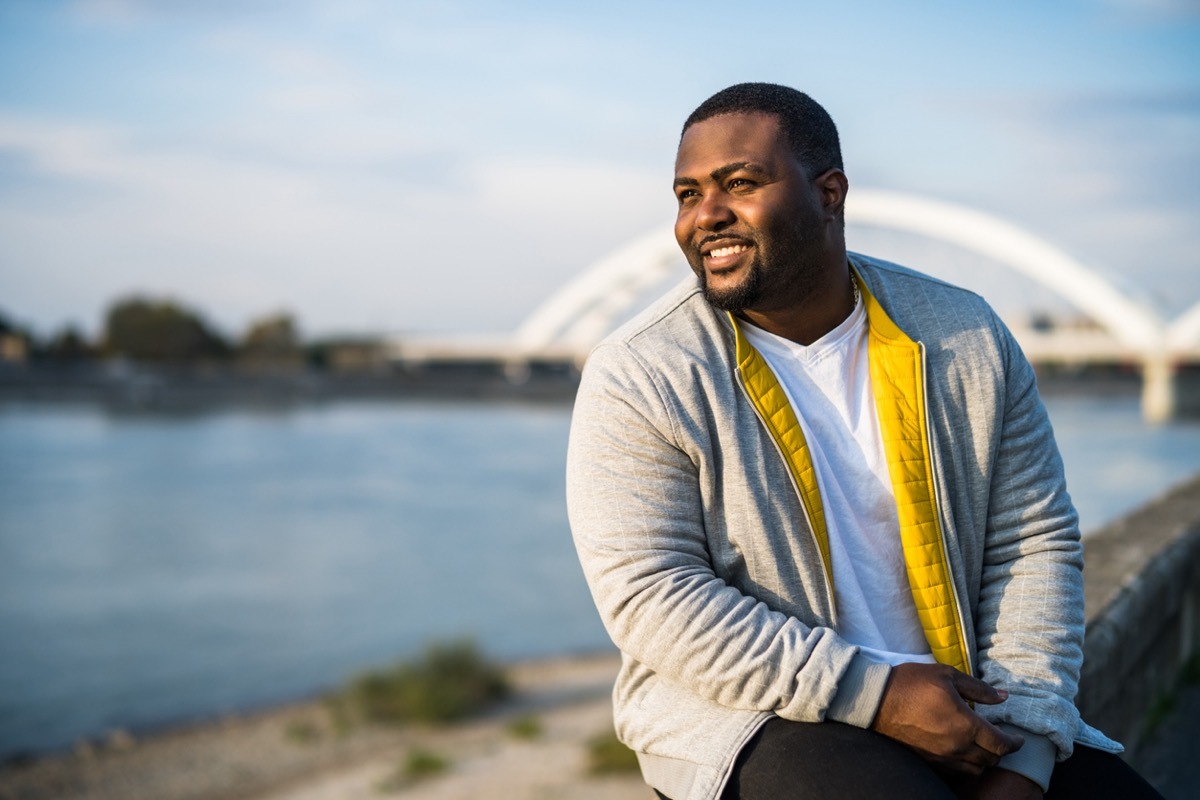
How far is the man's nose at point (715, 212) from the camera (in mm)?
1434

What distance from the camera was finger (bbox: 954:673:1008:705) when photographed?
50.8 inches

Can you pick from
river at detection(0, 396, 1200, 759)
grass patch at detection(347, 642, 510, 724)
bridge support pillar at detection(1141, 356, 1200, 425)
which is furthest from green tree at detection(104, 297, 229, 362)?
grass patch at detection(347, 642, 510, 724)

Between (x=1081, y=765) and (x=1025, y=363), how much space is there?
1.79 feet

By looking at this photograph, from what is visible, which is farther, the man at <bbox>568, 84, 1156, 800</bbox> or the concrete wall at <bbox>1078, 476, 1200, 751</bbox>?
the concrete wall at <bbox>1078, 476, 1200, 751</bbox>

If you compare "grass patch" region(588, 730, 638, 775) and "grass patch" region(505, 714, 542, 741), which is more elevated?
"grass patch" region(588, 730, 638, 775)

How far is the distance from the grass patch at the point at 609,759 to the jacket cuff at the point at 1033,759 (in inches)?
181

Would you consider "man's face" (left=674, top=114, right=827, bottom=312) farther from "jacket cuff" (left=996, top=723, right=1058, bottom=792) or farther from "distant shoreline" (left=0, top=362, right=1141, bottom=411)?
"distant shoreline" (left=0, top=362, right=1141, bottom=411)

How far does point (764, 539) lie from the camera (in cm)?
134

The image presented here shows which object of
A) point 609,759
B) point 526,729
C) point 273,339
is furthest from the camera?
point 273,339

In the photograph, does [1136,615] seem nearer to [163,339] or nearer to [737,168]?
[737,168]

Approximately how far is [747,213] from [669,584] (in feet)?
1.64

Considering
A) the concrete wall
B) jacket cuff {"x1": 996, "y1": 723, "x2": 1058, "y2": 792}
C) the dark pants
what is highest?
the dark pants

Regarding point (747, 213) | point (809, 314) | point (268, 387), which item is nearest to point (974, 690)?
point (809, 314)

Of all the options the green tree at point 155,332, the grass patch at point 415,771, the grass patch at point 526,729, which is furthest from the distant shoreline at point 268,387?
the grass patch at point 415,771
